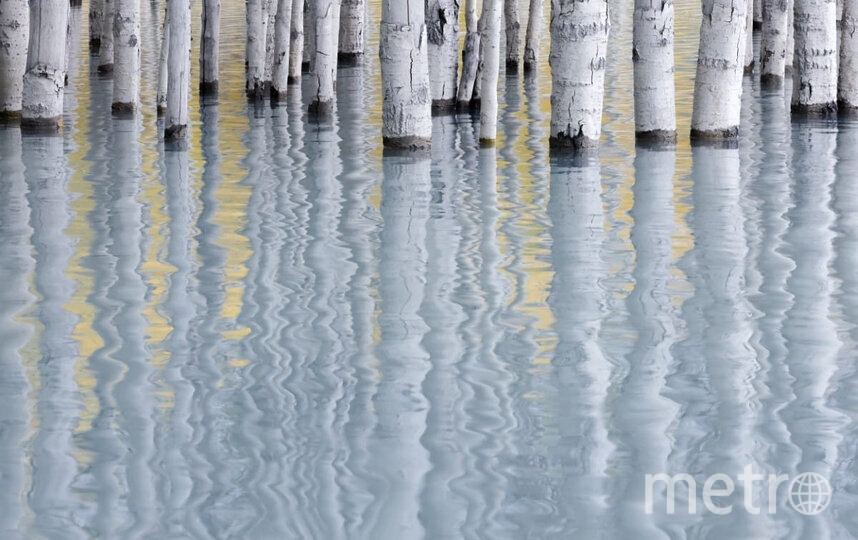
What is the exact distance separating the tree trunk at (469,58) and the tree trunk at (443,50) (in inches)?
3.9

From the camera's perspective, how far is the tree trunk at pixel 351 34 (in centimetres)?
1822

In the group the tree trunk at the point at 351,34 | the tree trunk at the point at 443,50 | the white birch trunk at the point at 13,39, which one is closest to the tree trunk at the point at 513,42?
the tree trunk at the point at 351,34

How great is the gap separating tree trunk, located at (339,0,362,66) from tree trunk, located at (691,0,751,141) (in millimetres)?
7881

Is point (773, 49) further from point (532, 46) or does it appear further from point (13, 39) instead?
point (13, 39)

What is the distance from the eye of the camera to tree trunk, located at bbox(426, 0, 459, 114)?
12227 millimetres

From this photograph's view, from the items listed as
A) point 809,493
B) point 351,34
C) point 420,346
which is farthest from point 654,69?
point 351,34

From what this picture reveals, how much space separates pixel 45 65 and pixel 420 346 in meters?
6.56

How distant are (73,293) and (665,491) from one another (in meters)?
2.98

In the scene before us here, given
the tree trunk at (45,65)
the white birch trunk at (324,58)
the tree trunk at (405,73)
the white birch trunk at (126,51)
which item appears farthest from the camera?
the white birch trunk at (324,58)

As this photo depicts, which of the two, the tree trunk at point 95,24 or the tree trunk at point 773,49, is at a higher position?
the tree trunk at point 95,24

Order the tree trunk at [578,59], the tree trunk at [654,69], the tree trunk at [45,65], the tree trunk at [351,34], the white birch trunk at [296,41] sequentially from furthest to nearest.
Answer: the tree trunk at [351,34]
the white birch trunk at [296,41]
the tree trunk at [45,65]
the tree trunk at [654,69]
the tree trunk at [578,59]

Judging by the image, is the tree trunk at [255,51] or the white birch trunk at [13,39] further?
the tree trunk at [255,51]

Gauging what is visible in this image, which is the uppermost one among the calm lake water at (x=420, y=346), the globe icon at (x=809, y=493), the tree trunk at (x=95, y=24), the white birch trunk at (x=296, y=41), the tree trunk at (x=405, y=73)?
the tree trunk at (x=95, y=24)

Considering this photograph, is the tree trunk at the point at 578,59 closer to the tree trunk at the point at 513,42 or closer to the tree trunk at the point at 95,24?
the tree trunk at the point at 513,42
